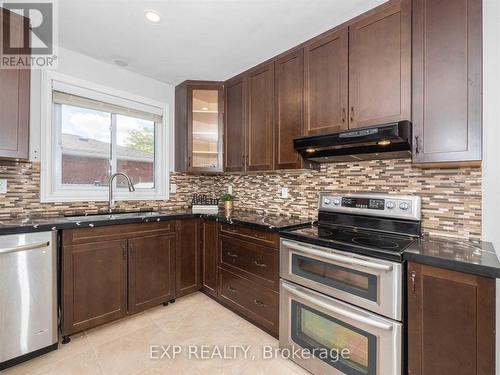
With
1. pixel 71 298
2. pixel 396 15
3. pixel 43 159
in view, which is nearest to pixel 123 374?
pixel 71 298

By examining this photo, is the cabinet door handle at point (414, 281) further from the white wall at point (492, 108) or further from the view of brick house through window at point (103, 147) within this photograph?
the view of brick house through window at point (103, 147)

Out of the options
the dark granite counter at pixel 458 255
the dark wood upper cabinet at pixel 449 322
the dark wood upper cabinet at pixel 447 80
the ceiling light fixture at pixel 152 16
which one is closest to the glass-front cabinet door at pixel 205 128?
the ceiling light fixture at pixel 152 16

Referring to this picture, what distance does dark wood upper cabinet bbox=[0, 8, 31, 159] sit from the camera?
1757 millimetres

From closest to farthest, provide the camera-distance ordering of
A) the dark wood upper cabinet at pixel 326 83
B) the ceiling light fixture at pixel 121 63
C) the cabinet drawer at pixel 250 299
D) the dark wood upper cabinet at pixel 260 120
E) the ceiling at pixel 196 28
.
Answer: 1. the ceiling at pixel 196 28
2. the dark wood upper cabinet at pixel 326 83
3. the cabinet drawer at pixel 250 299
4. the dark wood upper cabinet at pixel 260 120
5. the ceiling light fixture at pixel 121 63

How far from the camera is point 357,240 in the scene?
1566 mm

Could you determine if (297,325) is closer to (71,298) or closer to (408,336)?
(408,336)

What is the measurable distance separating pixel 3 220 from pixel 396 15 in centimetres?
321

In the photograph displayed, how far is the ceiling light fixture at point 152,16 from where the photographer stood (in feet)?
5.95

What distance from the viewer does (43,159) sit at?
7.20 feet

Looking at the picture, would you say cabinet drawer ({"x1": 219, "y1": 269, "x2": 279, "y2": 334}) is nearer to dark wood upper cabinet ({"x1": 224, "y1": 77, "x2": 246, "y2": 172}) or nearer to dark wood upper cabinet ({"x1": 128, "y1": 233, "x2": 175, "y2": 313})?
dark wood upper cabinet ({"x1": 128, "y1": 233, "x2": 175, "y2": 313})

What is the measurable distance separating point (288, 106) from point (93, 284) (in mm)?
2268

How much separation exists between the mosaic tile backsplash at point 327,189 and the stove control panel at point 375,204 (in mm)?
90

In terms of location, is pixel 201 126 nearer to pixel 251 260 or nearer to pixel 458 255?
pixel 251 260

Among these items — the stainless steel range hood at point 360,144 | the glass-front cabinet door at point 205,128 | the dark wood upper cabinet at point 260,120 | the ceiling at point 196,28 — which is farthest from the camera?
the glass-front cabinet door at point 205,128
